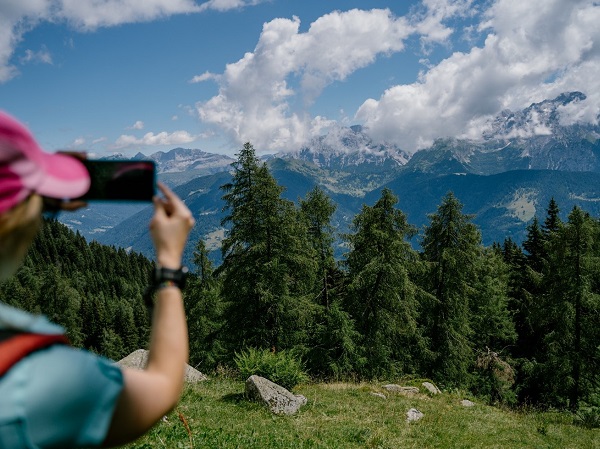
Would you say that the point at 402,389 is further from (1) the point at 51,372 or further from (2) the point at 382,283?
(1) the point at 51,372

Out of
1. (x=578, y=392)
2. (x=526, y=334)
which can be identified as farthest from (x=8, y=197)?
(x=526, y=334)

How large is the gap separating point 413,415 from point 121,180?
1405cm

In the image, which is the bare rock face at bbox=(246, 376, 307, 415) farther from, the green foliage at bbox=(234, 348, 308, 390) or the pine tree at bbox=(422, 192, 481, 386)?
the pine tree at bbox=(422, 192, 481, 386)

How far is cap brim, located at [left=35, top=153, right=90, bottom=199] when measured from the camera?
1301 mm

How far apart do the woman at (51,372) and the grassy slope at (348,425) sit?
632cm

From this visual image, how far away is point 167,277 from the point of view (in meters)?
1.53

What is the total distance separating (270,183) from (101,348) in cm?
7157

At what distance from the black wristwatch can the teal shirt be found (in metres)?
0.33

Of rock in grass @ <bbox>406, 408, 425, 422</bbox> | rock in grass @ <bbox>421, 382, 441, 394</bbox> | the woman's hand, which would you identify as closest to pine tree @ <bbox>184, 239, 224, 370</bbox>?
rock in grass @ <bbox>421, 382, 441, 394</bbox>

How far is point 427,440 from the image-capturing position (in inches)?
443

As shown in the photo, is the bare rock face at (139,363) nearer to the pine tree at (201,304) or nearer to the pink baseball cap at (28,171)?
the pink baseball cap at (28,171)

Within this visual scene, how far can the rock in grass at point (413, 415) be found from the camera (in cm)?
1318

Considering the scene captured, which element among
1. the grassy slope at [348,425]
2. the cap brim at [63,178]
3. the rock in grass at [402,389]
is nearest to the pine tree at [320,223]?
the rock in grass at [402,389]

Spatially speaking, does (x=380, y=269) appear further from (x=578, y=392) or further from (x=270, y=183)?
(x=578, y=392)
